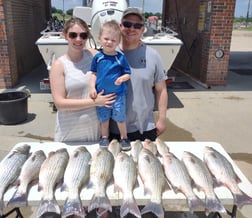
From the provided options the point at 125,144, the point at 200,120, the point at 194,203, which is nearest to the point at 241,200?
the point at 194,203

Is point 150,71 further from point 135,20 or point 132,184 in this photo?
point 132,184

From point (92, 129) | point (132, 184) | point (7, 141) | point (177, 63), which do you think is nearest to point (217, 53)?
point (177, 63)

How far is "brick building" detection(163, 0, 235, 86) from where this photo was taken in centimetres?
753

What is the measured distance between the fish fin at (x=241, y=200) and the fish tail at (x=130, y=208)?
0.61 m

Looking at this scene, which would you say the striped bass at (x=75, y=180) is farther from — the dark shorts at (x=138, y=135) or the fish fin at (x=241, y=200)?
the fish fin at (x=241, y=200)

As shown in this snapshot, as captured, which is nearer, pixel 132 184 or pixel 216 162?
pixel 132 184

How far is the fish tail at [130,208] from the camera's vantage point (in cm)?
172

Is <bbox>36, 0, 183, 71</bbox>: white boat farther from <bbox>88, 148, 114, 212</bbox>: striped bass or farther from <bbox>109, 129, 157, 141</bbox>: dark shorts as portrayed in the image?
<bbox>88, 148, 114, 212</bbox>: striped bass

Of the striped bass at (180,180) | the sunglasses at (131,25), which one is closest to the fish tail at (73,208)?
the striped bass at (180,180)

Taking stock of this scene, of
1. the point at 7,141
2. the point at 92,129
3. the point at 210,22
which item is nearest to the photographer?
the point at 92,129

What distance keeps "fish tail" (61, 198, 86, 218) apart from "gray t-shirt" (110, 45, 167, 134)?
3.19 feet

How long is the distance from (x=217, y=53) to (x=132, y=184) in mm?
6544

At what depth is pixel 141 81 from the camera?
2.46 m

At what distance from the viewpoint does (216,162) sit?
6.95 feet
